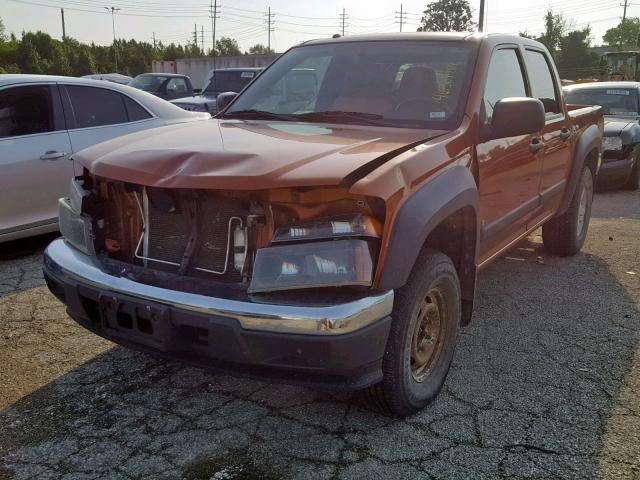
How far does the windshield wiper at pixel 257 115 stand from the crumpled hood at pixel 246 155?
31cm

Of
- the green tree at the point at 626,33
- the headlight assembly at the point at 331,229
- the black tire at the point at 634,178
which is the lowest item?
the black tire at the point at 634,178

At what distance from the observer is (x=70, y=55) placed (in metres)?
59.9

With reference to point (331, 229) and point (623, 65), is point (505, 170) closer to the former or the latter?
point (331, 229)

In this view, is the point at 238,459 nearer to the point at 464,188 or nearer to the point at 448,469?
the point at 448,469

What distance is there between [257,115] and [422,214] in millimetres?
1573

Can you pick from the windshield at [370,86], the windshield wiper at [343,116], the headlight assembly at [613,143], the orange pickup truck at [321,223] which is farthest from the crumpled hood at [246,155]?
the headlight assembly at [613,143]

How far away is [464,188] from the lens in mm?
2980

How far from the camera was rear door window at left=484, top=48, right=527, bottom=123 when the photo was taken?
3605mm

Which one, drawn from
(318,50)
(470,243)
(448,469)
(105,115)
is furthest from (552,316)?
(105,115)

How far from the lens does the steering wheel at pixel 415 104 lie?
344 cm

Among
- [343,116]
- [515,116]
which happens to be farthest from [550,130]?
[343,116]

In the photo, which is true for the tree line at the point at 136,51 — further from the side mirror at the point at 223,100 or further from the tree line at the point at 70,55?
the side mirror at the point at 223,100

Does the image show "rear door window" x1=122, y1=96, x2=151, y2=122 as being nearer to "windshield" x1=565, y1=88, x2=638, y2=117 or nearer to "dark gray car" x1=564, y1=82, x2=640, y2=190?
"dark gray car" x1=564, y1=82, x2=640, y2=190

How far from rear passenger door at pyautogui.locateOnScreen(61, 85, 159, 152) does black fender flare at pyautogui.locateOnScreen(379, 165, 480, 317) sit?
375 centimetres
